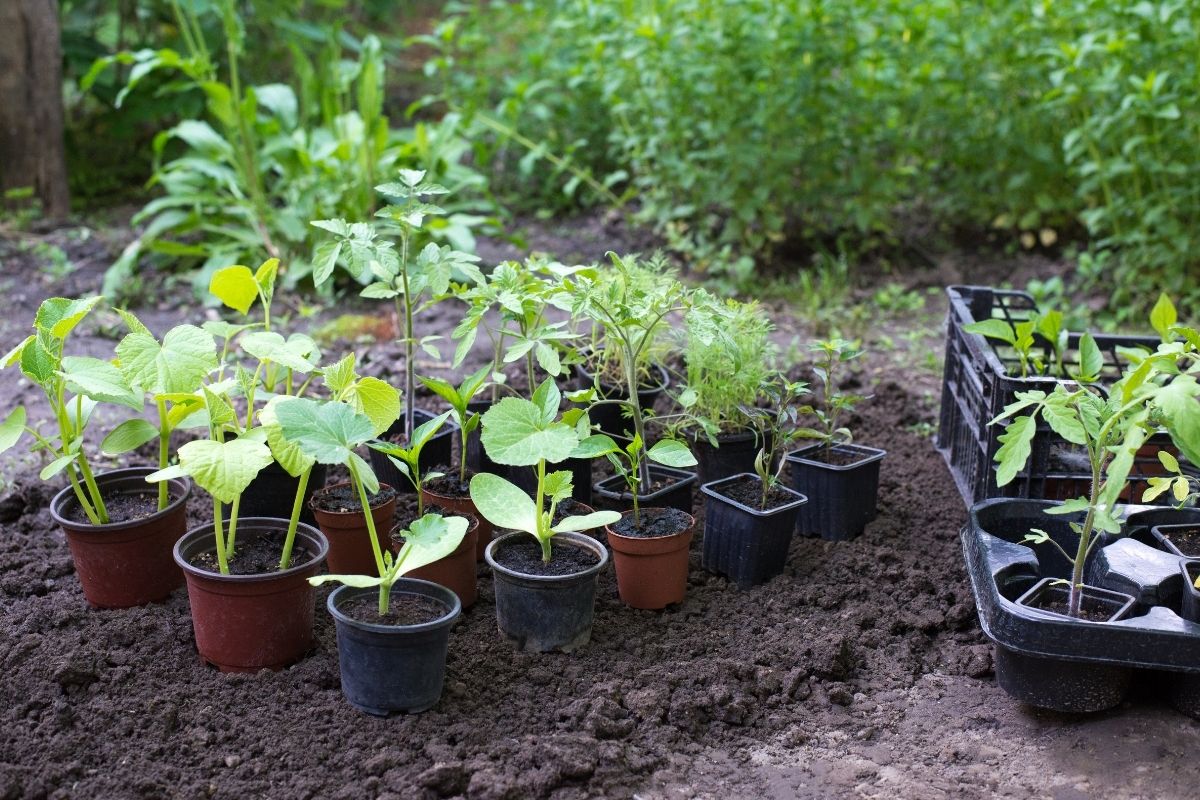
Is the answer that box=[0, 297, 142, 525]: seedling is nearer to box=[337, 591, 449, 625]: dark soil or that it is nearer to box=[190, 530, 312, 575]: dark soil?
box=[190, 530, 312, 575]: dark soil

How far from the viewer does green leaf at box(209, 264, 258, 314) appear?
105 inches

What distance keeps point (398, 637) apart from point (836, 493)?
1.40 meters

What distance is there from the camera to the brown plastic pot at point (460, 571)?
2654mm

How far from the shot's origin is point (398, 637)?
221cm

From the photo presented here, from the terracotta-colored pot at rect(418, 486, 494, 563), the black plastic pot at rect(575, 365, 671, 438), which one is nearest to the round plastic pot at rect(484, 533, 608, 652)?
the terracotta-colored pot at rect(418, 486, 494, 563)

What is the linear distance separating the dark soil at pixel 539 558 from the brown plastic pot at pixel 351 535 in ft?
1.06

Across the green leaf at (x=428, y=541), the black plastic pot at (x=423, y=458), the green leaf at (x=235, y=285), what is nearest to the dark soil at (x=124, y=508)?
the green leaf at (x=235, y=285)

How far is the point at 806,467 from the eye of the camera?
3139 mm

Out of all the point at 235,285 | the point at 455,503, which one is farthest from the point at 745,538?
the point at 235,285

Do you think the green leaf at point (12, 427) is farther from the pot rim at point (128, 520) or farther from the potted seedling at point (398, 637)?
the potted seedling at point (398, 637)

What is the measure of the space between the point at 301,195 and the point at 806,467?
323cm

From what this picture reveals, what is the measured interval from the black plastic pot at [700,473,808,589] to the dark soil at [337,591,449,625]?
0.85 meters

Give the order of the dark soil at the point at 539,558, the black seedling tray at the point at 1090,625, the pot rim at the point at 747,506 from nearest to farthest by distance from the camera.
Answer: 1. the black seedling tray at the point at 1090,625
2. the dark soil at the point at 539,558
3. the pot rim at the point at 747,506

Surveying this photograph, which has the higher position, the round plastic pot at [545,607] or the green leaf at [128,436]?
the green leaf at [128,436]
